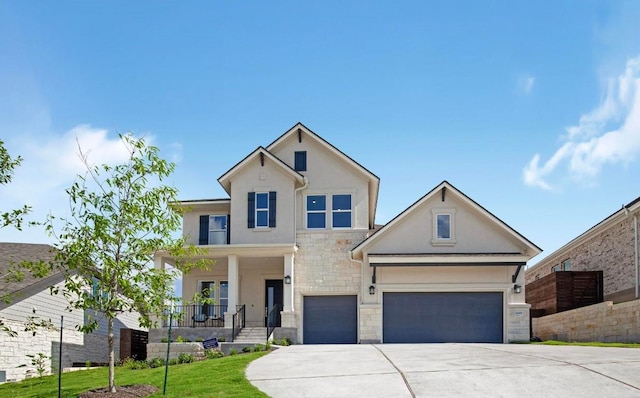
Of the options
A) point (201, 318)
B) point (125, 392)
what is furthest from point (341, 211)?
point (125, 392)

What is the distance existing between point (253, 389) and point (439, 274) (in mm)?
14463

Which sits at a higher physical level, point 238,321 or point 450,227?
point 450,227

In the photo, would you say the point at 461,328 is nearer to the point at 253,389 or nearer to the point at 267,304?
the point at 267,304

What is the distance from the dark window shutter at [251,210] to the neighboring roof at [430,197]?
437 centimetres

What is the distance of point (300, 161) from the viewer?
29094mm

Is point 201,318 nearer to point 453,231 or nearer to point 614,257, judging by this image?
point 453,231

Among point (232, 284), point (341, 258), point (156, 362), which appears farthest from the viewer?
point (341, 258)

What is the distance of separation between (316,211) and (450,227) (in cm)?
556

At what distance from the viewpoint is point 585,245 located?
Answer: 101 feet

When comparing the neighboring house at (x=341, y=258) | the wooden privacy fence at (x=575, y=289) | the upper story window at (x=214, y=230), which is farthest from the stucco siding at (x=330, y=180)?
the wooden privacy fence at (x=575, y=289)

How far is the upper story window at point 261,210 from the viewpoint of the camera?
28156 millimetres

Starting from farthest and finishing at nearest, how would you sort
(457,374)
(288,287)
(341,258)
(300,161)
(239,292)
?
(239,292) < (300,161) < (341,258) < (288,287) < (457,374)

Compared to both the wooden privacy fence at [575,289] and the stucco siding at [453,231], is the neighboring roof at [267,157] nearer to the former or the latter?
the stucco siding at [453,231]

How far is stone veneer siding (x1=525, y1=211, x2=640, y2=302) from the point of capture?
25.0m
